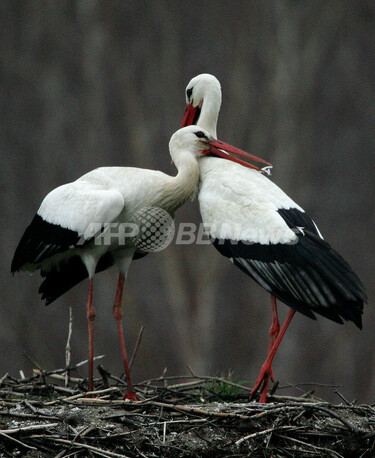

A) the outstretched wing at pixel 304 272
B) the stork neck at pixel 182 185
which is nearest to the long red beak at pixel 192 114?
the stork neck at pixel 182 185

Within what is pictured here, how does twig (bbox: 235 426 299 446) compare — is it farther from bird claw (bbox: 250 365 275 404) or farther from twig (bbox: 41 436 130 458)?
bird claw (bbox: 250 365 275 404)

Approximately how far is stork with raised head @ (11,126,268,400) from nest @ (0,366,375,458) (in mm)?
710

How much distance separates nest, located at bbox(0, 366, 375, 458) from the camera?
425 cm

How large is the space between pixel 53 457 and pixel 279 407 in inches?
36.8

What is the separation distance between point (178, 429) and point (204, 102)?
216cm

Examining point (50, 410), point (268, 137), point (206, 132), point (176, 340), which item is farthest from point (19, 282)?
point (50, 410)

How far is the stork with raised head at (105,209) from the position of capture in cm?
519

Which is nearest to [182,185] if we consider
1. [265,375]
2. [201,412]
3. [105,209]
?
[105,209]

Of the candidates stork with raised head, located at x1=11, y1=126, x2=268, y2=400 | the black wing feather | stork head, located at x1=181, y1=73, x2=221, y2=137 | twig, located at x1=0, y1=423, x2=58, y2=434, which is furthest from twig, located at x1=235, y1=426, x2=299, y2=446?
stork head, located at x1=181, y1=73, x2=221, y2=137

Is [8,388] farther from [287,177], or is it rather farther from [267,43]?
[267,43]

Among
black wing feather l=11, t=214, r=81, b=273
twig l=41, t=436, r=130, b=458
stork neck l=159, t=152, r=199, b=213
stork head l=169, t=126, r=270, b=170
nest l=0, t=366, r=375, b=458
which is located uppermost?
stork head l=169, t=126, r=270, b=170

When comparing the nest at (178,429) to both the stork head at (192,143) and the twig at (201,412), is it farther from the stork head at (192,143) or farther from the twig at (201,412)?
the stork head at (192,143)

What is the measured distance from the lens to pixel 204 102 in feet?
19.5

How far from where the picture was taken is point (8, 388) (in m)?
5.24
